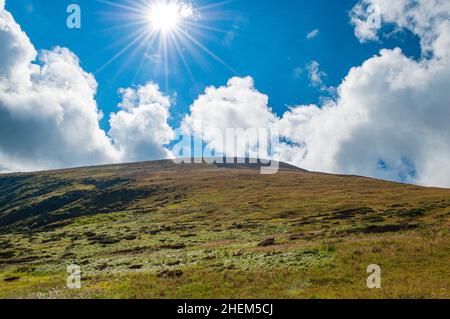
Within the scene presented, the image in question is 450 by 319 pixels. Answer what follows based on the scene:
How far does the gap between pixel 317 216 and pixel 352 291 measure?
52098 mm

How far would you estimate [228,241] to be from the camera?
158ft

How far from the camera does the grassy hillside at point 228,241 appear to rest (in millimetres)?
22531

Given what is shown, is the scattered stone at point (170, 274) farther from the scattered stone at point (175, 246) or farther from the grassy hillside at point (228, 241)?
the scattered stone at point (175, 246)

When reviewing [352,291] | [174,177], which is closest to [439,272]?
[352,291]

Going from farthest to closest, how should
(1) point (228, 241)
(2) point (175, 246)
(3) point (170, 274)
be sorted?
1. (2) point (175, 246)
2. (1) point (228, 241)
3. (3) point (170, 274)

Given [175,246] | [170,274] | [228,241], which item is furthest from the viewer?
[175,246]

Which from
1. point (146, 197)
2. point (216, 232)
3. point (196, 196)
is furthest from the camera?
point (146, 197)

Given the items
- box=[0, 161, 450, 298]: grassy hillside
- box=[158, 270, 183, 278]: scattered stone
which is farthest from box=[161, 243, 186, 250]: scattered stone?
box=[158, 270, 183, 278]: scattered stone

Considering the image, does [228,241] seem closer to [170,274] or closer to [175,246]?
[175,246]

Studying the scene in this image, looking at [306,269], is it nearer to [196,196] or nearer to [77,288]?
[77,288]

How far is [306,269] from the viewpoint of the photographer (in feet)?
81.6

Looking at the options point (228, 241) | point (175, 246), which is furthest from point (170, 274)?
point (175, 246)

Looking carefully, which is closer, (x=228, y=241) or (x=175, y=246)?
(x=228, y=241)

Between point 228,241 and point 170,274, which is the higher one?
point 228,241
